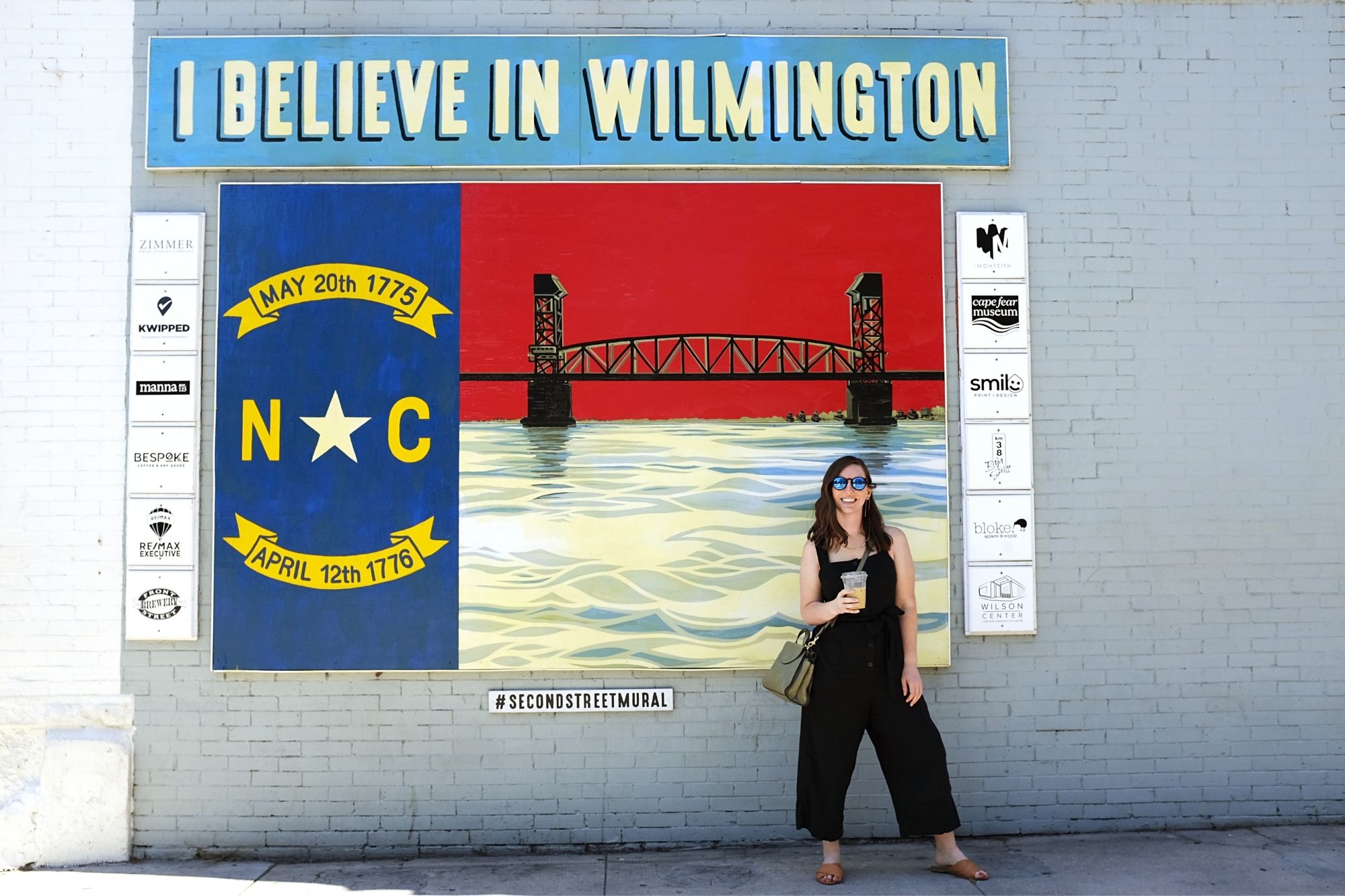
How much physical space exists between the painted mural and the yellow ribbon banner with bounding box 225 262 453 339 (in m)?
0.01

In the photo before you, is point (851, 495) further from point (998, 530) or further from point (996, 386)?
point (996, 386)

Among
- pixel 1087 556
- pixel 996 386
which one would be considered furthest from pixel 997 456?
pixel 1087 556

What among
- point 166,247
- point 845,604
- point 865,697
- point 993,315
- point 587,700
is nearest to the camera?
point 845,604

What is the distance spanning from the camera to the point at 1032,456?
5.90 metres

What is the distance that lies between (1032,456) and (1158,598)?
43.7 inches

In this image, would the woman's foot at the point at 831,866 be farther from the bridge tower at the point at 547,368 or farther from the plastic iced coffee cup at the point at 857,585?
the bridge tower at the point at 547,368

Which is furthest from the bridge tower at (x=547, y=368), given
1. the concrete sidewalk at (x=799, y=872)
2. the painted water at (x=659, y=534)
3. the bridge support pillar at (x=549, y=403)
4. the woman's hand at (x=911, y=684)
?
the concrete sidewalk at (x=799, y=872)

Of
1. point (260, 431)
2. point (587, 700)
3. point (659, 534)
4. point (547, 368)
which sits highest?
point (547, 368)

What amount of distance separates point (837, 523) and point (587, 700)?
1790 mm

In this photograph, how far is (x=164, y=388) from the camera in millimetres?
5793

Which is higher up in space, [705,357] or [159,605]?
[705,357]

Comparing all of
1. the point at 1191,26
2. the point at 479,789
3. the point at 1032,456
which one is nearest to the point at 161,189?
the point at 479,789

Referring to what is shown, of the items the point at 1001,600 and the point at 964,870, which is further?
the point at 1001,600

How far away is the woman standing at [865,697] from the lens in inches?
197
